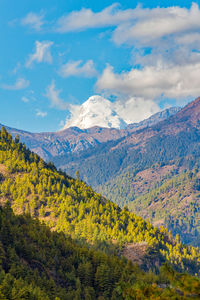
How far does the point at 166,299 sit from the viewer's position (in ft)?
139

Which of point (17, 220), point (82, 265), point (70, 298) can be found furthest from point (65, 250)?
point (70, 298)

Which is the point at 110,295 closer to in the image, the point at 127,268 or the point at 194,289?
the point at 127,268

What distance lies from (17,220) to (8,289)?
89.7 metres

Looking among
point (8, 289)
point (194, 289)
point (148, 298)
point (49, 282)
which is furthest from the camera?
point (49, 282)

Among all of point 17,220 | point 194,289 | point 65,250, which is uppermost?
point 17,220

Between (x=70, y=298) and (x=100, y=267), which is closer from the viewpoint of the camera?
(x=70, y=298)

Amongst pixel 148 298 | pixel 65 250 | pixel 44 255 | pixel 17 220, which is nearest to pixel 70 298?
pixel 44 255

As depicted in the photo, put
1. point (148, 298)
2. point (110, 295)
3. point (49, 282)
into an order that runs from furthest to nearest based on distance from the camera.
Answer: point (110, 295), point (49, 282), point (148, 298)

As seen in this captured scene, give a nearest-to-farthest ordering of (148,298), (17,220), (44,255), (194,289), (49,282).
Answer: (194,289) < (148,298) < (49,282) < (44,255) < (17,220)

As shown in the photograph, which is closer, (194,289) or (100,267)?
(194,289)

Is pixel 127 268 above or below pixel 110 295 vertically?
above

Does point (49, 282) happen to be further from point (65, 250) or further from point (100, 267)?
point (65, 250)

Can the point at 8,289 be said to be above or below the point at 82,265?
below

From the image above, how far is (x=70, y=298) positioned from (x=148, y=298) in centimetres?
7843
